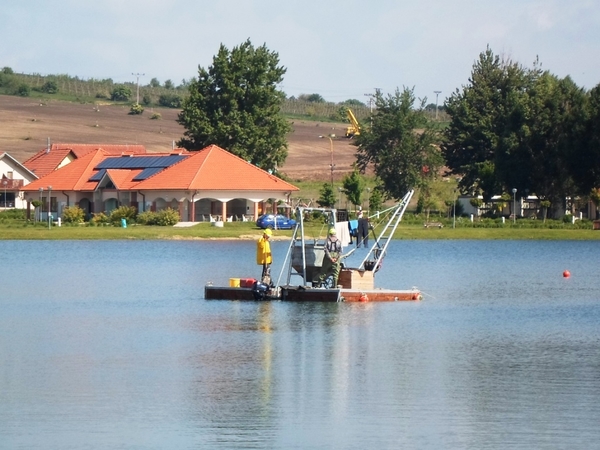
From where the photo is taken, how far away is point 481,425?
1977cm

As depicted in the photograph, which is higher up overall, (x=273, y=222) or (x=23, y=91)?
(x=23, y=91)

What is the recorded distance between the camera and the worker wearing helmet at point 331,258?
36312 millimetres

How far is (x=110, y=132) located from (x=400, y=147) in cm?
5801

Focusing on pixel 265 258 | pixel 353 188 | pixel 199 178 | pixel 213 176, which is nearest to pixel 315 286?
pixel 265 258

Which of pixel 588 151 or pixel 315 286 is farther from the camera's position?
pixel 588 151

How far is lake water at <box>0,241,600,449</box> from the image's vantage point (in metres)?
19.3

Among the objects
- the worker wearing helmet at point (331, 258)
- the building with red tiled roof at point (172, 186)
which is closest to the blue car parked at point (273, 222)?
the building with red tiled roof at point (172, 186)

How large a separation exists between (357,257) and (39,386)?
3546 cm

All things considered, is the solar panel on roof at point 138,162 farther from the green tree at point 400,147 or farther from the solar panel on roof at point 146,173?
the green tree at point 400,147

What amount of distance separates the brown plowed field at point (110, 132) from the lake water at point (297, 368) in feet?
314

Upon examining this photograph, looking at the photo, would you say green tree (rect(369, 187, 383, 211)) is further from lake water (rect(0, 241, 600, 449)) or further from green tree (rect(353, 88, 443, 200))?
lake water (rect(0, 241, 600, 449))

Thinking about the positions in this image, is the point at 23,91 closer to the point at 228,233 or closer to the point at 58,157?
the point at 58,157

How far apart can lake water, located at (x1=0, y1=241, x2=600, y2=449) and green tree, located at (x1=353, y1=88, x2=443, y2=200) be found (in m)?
61.4

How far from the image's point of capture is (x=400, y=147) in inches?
4279
